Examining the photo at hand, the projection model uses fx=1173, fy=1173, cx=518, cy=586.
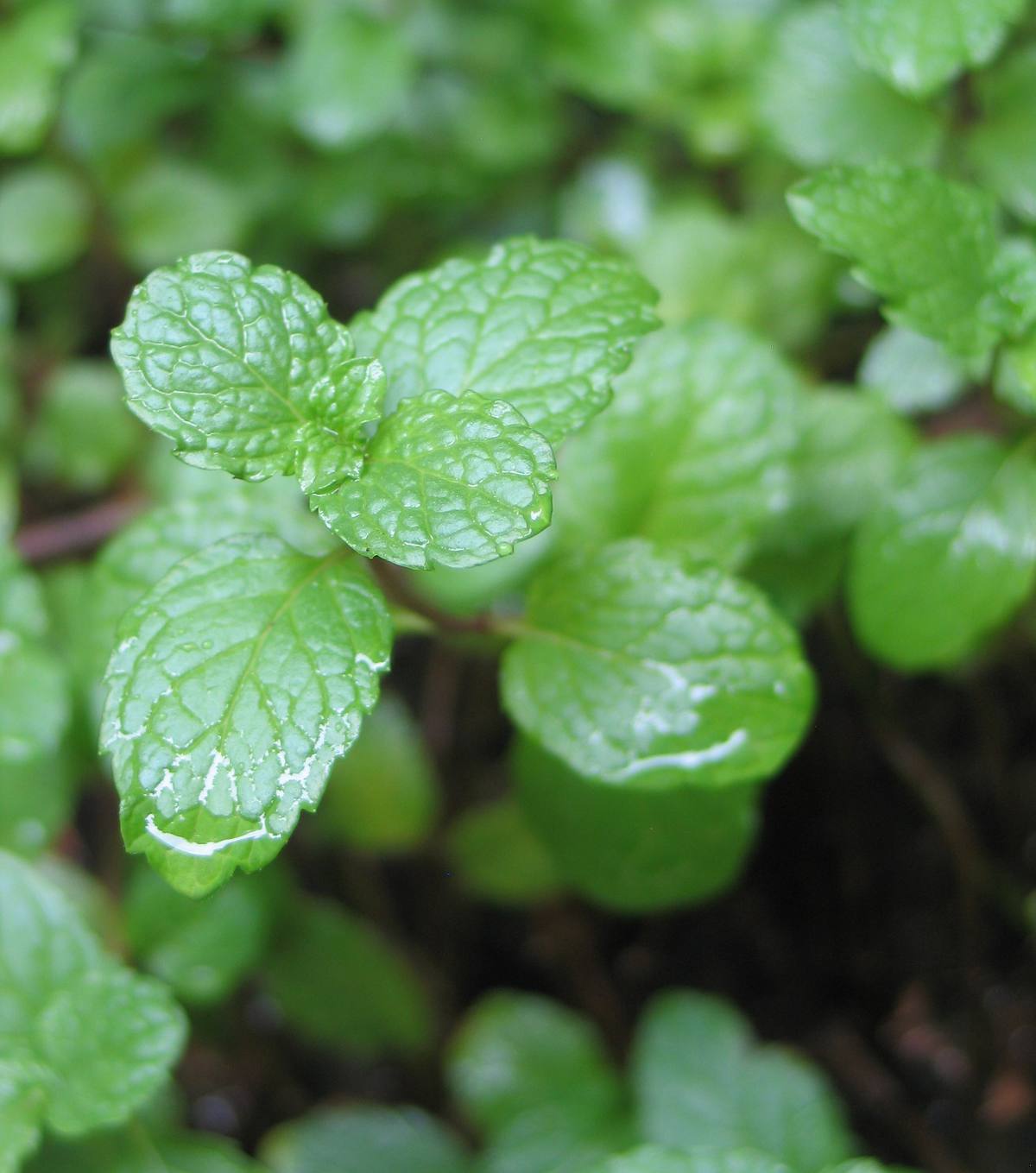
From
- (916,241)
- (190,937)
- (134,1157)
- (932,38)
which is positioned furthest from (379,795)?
(932,38)

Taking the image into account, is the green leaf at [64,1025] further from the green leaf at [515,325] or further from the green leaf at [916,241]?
the green leaf at [916,241]

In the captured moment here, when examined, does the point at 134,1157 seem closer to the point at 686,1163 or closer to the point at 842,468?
the point at 686,1163

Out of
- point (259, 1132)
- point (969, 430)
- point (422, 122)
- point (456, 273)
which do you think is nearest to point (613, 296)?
point (456, 273)

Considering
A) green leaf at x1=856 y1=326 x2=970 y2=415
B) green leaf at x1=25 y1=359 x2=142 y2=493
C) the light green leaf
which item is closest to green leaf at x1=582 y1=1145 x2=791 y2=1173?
the light green leaf

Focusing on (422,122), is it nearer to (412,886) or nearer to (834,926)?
(412,886)

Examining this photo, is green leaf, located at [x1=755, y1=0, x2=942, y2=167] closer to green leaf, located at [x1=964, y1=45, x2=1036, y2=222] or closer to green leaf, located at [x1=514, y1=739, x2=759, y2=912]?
green leaf, located at [x1=964, y1=45, x2=1036, y2=222]

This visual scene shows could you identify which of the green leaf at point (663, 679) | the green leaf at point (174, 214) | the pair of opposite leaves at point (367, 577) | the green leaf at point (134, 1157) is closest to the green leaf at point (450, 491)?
the pair of opposite leaves at point (367, 577)
